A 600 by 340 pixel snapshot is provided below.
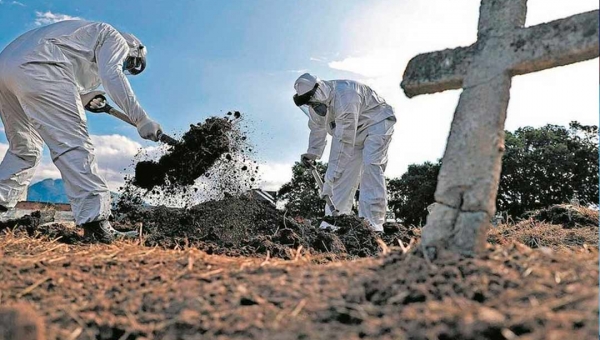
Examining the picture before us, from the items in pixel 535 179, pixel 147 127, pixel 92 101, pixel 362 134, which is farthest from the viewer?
pixel 535 179

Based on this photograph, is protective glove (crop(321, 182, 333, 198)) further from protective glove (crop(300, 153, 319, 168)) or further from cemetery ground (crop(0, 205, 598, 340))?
cemetery ground (crop(0, 205, 598, 340))

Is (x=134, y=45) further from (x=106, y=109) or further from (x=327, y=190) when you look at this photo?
(x=327, y=190)

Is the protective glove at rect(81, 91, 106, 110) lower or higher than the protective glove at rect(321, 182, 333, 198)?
higher

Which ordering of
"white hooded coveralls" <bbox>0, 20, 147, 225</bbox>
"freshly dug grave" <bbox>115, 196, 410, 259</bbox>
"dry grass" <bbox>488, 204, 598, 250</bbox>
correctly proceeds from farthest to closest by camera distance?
1. "dry grass" <bbox>488, 204, 598, 250</bbox>
2. "white hooded coveralls" <bbox>0, 20, 147, 225</bbox>
3. "freshly dug grave" <bbox>115, 196, 410, 259</bbox>

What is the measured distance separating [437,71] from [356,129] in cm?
474

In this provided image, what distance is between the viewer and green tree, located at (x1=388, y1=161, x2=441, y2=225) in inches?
790

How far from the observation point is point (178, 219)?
612 cm

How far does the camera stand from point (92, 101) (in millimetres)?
5305

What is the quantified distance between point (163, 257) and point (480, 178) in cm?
145

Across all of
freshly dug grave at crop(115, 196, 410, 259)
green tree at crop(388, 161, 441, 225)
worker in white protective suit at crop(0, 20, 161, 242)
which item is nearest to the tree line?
green tree at crop(388, 161, 441, 225)

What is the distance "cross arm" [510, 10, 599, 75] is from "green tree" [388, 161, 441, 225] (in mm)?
17824

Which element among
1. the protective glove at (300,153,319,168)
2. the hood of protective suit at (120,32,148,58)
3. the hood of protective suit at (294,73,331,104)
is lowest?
the protective glove at (300,153,319,168)

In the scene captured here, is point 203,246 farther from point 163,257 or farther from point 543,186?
point 543,186

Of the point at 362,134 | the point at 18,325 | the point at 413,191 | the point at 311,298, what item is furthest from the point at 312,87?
the point at 413,191
